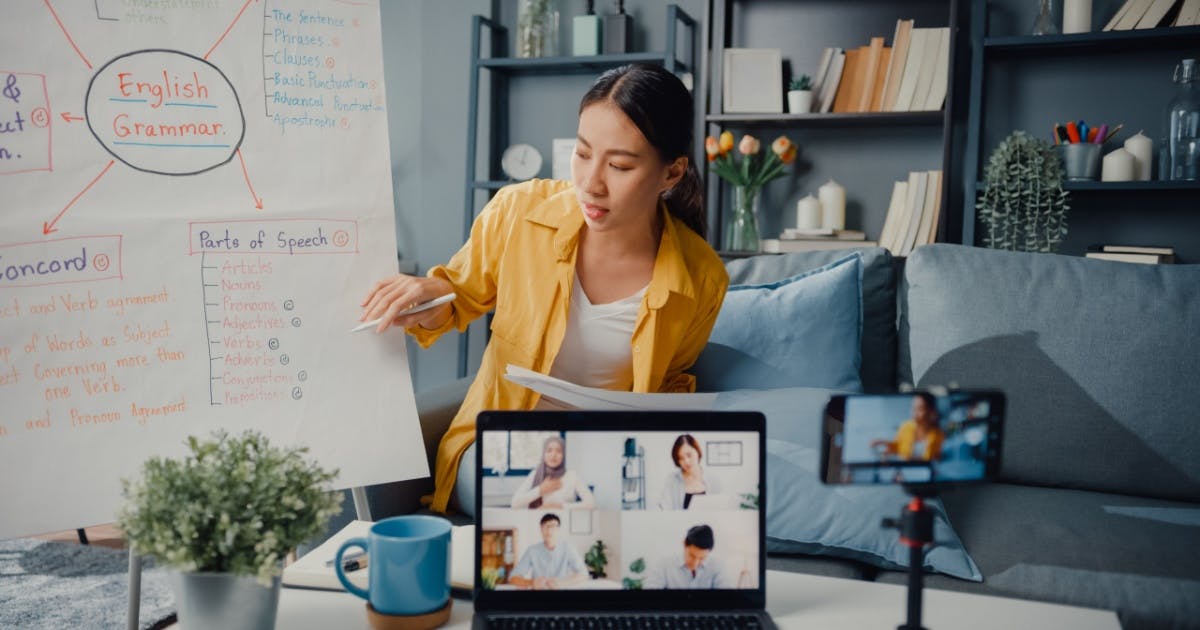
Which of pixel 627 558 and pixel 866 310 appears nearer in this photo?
pixel 627 558

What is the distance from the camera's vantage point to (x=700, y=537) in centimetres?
89

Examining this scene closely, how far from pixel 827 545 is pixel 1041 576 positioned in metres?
0.33

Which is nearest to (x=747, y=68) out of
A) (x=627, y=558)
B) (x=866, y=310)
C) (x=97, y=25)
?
(x=866, y=310)

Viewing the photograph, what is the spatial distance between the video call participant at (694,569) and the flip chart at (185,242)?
59 centimetres

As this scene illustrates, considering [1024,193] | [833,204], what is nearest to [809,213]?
[833,204]

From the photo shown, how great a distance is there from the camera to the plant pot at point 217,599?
Answer: 76cm

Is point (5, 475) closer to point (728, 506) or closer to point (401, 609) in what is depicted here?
point (401, 609)

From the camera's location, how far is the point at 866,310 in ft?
6.22

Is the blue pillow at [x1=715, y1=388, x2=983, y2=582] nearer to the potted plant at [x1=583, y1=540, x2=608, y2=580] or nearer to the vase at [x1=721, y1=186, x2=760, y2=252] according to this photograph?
the potted plant at [x1=583, y1=540, x2=608, y2=580]

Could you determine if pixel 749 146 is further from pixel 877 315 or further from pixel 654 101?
pixel 654 101

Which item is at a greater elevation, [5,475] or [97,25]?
[97,25]

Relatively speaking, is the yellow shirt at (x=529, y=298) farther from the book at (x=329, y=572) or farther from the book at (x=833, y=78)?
the book at (x=833, y=78)

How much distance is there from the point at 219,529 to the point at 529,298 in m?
0.92

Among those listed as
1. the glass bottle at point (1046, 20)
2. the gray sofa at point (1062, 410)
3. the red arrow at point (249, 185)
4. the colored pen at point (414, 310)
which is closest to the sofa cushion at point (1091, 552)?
the gray sofa at point (1062, 410)
